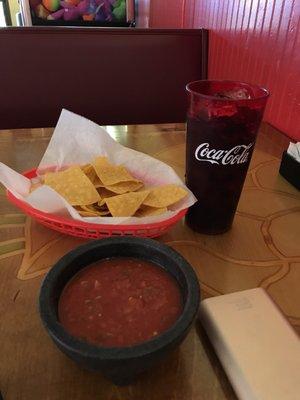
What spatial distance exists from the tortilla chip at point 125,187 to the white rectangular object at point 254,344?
11.0 inches

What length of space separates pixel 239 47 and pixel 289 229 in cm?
103

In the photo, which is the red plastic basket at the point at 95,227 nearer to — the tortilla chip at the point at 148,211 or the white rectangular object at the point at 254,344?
the tortilla chip at the point at 148,211

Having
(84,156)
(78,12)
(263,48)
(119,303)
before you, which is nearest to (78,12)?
(78,12)

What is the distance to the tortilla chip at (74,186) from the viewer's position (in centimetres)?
61

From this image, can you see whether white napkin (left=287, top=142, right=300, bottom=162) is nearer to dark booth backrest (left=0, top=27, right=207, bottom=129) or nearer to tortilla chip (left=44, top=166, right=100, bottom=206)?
tortilla chip (left=44, top=166, right=100, bottom=206)

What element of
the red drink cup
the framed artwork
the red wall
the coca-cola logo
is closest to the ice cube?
the red drink cup

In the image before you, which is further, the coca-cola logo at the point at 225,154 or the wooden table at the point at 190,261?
the coca-cola logo at the point at 225,154

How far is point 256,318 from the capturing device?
428 mm

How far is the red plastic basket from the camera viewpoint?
57 centimetres

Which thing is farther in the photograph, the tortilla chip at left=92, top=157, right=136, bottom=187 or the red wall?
the red wall

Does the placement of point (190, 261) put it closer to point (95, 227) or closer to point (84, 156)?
point (95, 227)

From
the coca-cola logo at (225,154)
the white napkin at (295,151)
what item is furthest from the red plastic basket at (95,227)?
the white napkin at (295,151)

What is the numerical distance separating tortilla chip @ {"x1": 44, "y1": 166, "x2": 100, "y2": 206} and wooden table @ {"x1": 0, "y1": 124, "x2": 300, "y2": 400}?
0.07 meters

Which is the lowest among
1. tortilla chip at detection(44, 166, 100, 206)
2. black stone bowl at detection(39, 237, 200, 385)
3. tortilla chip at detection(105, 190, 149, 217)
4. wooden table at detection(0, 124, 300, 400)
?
wooden table at detection(0, 124, 300, 400)
